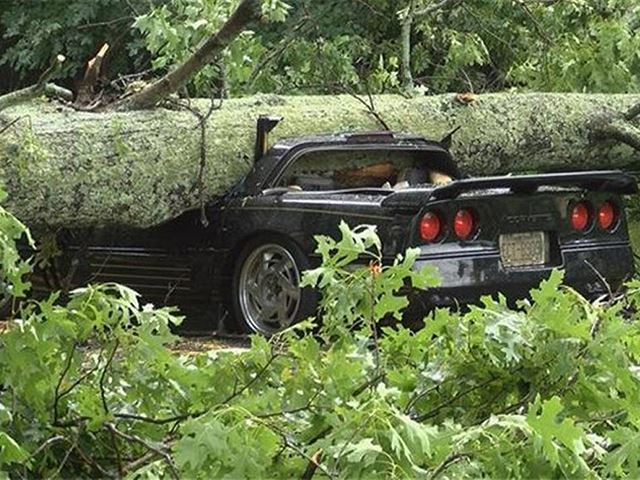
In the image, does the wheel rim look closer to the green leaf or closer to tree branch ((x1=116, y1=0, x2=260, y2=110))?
tree branch ((x1=116, y1=0, x2=260, y2=110))

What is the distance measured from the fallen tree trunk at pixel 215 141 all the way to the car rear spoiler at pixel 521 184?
112 centimetres

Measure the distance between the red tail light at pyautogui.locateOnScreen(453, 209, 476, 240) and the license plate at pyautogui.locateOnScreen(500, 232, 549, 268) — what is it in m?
0.19

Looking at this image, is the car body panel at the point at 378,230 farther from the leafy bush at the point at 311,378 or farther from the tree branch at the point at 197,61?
the leafy bush at the point at 311,378

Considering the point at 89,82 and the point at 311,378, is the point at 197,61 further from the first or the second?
the point at 311,378

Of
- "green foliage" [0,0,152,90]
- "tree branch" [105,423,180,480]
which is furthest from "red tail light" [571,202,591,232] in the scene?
"green foliage" [0,0,152,90]

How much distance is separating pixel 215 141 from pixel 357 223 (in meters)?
1.01

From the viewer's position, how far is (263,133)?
7.34 m

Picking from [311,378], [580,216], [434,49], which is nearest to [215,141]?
[580,216]

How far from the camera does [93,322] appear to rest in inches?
105

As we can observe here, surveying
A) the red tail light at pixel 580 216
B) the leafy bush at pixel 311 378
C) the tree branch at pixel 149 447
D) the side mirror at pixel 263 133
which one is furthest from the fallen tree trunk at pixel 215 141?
the tree branch at pixel 149 447

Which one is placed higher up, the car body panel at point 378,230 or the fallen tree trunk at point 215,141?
the fallen tree trunk at point 215,141

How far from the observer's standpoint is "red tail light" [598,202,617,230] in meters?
7.33

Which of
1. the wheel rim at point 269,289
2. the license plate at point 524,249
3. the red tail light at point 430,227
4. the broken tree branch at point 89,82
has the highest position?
the broken tree branch at point 89,82

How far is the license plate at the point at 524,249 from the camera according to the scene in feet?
22.2
